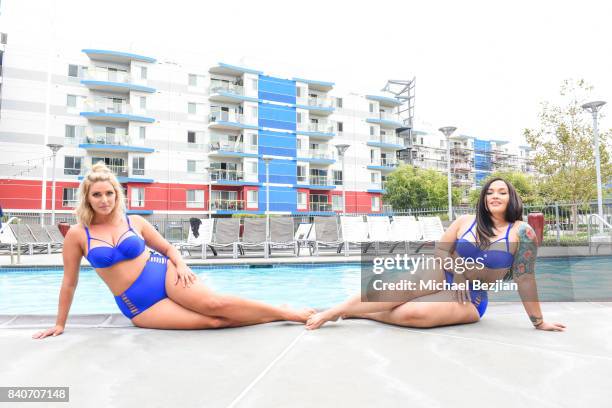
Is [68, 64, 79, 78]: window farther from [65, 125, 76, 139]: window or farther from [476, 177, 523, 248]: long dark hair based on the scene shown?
[476, 177, 523, 248]: long dark hair

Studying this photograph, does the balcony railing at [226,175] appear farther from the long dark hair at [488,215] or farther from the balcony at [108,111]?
the long dark hair at [488,215]

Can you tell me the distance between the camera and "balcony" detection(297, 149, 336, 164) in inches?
1465

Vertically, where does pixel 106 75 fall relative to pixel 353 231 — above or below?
above

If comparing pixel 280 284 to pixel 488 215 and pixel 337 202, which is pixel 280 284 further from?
pixel 337 202

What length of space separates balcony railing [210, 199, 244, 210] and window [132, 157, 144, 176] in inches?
227

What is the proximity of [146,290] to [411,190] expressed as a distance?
40.1 metres

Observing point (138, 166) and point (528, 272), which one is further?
point (138, 166)

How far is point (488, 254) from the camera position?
2627 millimetres

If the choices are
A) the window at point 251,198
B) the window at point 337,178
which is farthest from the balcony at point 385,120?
the window at point 251,198

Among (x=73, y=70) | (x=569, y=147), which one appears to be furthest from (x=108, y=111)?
(x=569, y=147)

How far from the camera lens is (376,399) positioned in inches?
62.9

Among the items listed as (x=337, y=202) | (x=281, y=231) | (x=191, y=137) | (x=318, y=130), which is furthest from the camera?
(x=337, y=202)

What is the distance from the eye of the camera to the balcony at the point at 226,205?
3309 centimetres

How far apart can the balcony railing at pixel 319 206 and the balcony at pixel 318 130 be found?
6.26 m
